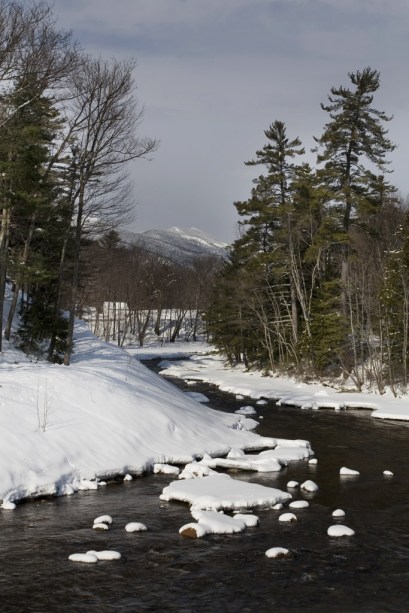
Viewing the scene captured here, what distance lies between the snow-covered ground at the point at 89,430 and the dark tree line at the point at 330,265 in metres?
13.4

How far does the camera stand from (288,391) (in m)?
30.0

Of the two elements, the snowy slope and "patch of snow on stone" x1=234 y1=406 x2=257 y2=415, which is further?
"patch of snow on stone" x1=234 y1=406 x2=257 y2=415

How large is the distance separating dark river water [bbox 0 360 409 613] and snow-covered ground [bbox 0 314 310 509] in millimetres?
548

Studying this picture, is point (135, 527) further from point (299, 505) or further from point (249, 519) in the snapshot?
point (299, 505)

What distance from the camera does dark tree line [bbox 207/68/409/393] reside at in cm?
2920

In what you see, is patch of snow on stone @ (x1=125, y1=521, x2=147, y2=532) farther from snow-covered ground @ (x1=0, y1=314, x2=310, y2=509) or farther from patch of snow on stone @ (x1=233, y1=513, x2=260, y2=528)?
snow-covered ground @ (x1=0, y1=314, x2=310, y2=509)

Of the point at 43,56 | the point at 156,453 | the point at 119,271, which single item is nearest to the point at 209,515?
the point at 156,453

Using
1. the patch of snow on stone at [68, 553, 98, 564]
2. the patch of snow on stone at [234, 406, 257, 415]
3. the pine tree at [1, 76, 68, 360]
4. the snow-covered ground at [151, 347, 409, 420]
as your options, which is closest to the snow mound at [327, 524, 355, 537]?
the patch of snow on stone at [68, 553, 98, 564]

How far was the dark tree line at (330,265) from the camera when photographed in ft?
95.8

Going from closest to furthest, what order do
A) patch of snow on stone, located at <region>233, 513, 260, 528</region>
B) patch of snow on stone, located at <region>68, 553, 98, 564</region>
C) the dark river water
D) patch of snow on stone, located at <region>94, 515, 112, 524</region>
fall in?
the dark river water → patch of snow on stone, located at <region>68, 553, 98, 564</region> → patch of snow on stone, located at <region>94, 515, 112, 524</region> → patch of snow on stone, located at <region>233, 513, 260, 528</region>

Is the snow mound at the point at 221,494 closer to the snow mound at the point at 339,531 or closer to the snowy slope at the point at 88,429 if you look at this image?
the snow mound at the point at 339,531

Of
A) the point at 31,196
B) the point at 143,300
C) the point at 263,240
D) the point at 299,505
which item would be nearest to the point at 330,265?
the point at 263,240

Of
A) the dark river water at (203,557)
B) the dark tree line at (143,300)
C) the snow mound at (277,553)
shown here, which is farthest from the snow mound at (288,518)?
the dark tree line at (143,300)

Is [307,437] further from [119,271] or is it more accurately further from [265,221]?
[119,271]
